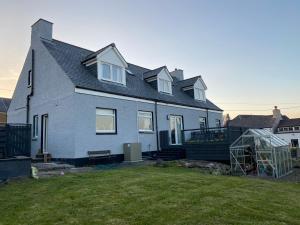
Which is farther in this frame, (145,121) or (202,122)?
(202,122)

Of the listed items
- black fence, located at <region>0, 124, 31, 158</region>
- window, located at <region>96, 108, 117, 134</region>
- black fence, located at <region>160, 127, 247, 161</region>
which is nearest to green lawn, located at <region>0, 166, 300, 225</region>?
black fence, located at <region>0, 124, 31, 158</region>

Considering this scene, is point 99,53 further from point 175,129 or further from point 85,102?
point 175,129

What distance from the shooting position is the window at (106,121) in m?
15.1

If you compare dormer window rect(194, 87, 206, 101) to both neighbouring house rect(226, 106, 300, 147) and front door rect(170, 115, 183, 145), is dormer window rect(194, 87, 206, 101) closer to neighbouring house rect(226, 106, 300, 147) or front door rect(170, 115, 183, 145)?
front door rect(170, 115, 183, 145)

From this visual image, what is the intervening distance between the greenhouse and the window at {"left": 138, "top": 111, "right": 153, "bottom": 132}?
20.4ft

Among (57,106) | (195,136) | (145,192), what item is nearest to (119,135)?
(57,106)

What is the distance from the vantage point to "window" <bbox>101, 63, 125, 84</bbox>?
16641mm

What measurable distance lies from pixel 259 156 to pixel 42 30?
16.1 meters

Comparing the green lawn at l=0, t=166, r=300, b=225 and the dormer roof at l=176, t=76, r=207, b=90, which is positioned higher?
the dormer roof at l=176, t=76, r=207, b=90

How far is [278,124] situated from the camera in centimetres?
5388

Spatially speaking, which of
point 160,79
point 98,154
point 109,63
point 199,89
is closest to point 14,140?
point 98,154

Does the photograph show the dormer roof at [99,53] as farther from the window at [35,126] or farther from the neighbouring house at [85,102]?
the window at [35,126]

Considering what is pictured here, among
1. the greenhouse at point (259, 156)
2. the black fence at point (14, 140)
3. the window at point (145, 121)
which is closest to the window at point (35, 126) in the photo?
the black fence at point (14, 140)

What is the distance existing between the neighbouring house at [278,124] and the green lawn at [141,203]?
43002 mm
